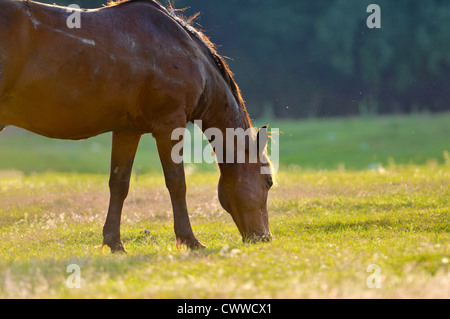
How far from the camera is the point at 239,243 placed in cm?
826

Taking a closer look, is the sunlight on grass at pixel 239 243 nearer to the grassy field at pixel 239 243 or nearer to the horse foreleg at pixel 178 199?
the grassy field at pixel 239 243

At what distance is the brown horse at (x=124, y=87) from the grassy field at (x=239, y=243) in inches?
30.6

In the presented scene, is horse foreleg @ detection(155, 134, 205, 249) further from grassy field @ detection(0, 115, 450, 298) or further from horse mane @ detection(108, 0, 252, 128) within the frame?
horse mane @ detection(108, 0, 252, 128)

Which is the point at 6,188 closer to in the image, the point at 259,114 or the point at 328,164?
the point at 328,164

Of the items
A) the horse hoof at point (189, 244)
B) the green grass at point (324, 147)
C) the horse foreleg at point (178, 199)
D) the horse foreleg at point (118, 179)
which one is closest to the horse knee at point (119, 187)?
the horse foreleg at point (118, 179)

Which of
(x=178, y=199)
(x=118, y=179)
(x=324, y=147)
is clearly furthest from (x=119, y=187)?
(x=324, y=147)

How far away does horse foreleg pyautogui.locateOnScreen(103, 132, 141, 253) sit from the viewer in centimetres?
855

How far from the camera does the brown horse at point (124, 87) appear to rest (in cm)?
697

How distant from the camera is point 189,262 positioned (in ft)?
20.2

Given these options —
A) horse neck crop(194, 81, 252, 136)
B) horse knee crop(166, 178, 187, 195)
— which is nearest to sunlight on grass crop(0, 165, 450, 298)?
horse knee crop(166, 178, 187, 195)

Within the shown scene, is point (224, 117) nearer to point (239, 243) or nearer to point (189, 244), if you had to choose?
point (239, 243)

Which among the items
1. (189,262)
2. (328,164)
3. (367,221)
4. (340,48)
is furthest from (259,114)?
(189,262)

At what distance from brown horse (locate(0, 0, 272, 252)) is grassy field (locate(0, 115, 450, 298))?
2.55ft
